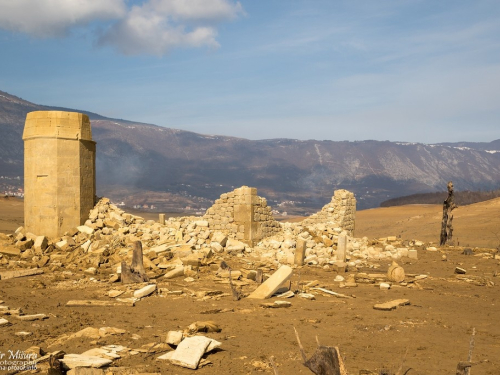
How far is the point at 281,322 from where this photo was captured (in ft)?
26.3

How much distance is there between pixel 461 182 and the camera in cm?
11125

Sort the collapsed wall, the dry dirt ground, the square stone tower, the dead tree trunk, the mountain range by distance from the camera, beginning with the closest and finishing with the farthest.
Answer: the dry dirt ground < the square stone tower < the collapsed wall < the dead tree trunk < the mountain range

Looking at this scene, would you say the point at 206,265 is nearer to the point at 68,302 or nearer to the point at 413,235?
the point at 68,302

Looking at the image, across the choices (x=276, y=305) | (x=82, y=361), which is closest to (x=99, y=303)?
(x=276, y=305)

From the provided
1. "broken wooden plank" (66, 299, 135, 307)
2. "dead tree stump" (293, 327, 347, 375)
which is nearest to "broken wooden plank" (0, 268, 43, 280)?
"broken wooden plank" (66, 299, 135, 307)

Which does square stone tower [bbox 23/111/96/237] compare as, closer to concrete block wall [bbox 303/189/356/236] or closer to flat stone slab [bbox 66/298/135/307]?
flat stone slab [bbox 66/298/135/307]

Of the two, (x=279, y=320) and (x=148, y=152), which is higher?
(x=148, y=152)

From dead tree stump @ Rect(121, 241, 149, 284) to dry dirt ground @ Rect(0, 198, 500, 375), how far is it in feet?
1.18

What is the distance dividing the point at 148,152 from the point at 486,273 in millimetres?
103240

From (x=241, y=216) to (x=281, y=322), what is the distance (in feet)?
27.2

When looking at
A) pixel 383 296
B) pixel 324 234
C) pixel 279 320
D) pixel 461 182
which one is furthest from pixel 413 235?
pixel 461 182

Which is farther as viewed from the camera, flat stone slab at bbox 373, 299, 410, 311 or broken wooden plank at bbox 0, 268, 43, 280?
broken wooden plank at bbox 0, 268, 43, 280

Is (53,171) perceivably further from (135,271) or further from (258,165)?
(258,165)

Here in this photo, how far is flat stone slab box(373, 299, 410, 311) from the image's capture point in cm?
893
